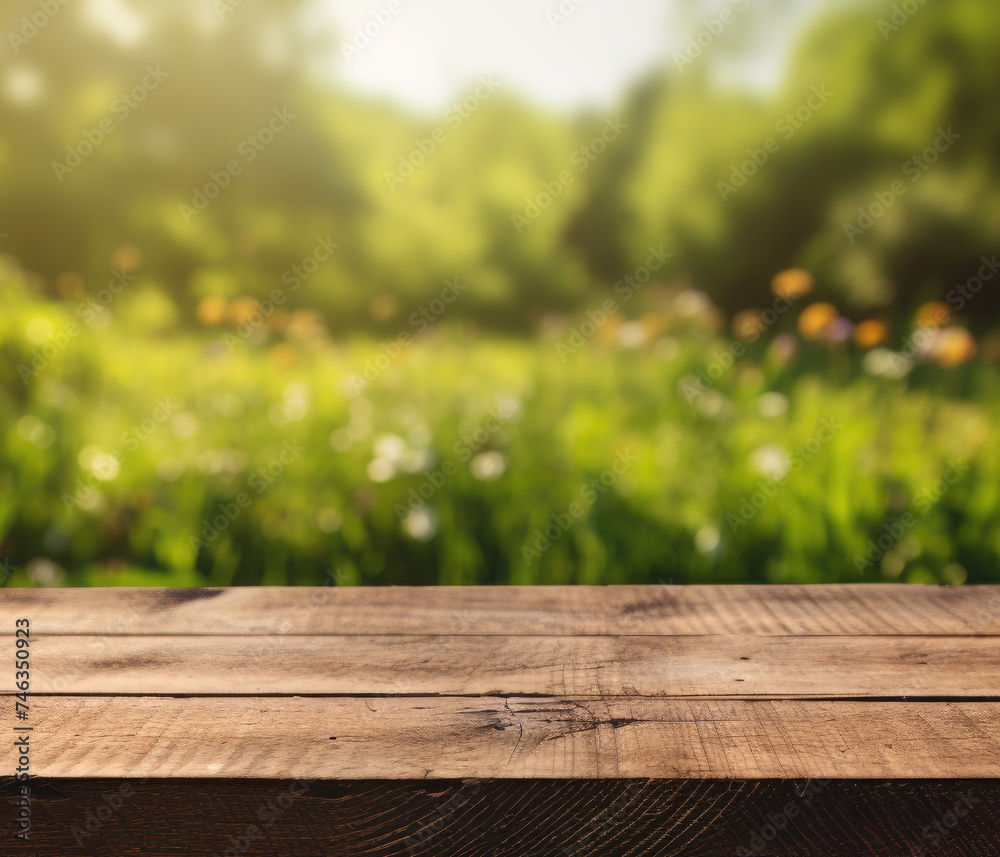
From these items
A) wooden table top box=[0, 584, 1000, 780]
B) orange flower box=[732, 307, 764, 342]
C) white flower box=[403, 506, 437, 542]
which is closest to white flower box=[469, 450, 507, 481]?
white flower box=[403, 506, 437, 542]

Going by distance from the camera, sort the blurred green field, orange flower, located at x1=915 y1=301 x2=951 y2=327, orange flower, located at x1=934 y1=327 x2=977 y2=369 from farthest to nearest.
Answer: orange flower, located at x1=915 y1=301 x2=951 y2=327
orange flower, located at x1=934 y1=327 x2=977 y2=369
the blurred green field

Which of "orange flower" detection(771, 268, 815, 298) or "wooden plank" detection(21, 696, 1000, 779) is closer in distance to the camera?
"wooden plank" detection(21, 696, 1000, 779)

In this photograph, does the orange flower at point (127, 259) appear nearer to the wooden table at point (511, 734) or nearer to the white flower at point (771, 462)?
the white flower at point (771, 462)

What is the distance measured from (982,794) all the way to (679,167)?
3.72m

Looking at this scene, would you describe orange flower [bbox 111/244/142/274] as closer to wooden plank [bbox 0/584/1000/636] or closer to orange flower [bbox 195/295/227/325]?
orange flower [bbox 195/295/227/325]

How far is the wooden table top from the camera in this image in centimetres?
73

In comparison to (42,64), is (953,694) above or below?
below

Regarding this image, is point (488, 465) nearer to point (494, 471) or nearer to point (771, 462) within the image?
point (494, 471)

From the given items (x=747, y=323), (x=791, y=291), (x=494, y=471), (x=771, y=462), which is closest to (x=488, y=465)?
(x=494, y=471)

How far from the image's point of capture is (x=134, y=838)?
70 centimetres

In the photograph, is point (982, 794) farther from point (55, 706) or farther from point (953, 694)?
point (55, 706)

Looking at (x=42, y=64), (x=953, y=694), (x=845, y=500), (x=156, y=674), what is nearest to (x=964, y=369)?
(x=845, y=500)

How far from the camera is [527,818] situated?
703 millimetres

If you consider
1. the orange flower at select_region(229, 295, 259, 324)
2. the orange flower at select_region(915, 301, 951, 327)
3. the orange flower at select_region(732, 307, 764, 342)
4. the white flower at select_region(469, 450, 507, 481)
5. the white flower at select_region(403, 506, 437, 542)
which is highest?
the orange flower at select_region(229, 295, 259, 324)
